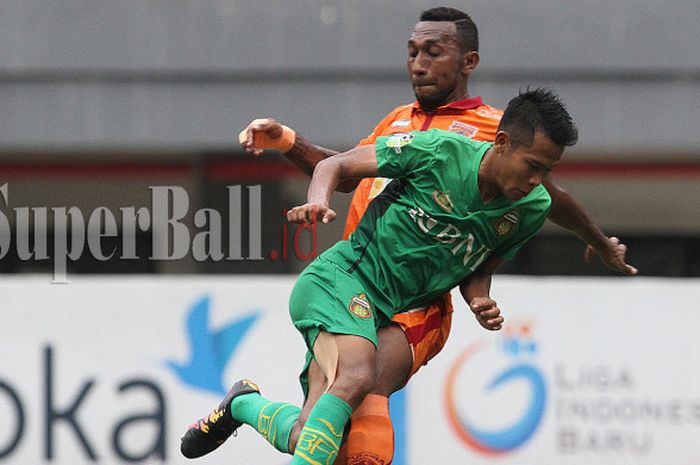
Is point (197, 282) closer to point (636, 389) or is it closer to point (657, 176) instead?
point (636, 389)

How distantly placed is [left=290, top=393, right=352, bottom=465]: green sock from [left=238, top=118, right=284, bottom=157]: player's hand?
3.35 ft

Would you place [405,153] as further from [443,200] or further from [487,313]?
[487,313]

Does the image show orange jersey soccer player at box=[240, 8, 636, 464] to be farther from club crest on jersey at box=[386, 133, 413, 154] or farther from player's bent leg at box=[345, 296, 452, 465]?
club crest on jersey at box=[386, 133, 413, 154]

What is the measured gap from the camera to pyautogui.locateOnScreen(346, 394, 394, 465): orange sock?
5.43 meters

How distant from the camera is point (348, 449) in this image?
5465 mm

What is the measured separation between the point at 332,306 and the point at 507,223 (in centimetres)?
76

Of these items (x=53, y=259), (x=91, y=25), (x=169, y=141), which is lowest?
(x=53, y=259)

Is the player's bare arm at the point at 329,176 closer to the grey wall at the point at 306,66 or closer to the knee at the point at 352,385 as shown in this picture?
the knee at the point at 352,385

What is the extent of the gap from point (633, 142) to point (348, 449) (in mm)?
8470

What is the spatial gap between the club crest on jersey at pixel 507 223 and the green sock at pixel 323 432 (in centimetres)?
92

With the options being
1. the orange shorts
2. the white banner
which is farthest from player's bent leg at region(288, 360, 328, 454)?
the white banner

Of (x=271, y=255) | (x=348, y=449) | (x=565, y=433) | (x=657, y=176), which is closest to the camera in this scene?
(x=348, y=449)

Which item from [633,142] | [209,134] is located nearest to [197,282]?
[209,134]
